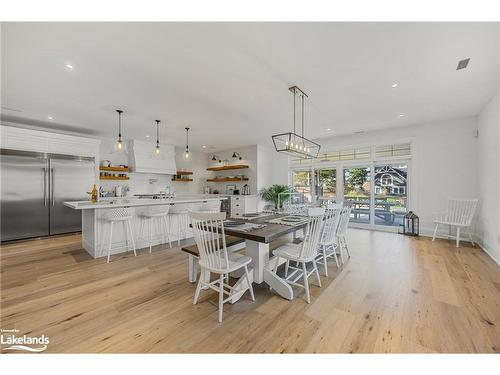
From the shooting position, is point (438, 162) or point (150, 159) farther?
point (150, 159)

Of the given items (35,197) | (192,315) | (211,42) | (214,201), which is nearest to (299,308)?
(192,315)

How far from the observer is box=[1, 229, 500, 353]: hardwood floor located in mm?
1585

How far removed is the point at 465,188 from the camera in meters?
4.52

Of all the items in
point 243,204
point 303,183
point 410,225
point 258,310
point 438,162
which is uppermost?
point 438,162

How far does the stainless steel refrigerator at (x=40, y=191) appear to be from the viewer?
13.8ft

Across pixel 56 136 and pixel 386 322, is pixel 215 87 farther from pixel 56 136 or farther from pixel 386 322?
pixel 56 136

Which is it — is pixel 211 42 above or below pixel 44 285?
above

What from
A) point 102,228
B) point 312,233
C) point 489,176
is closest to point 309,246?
point 312,233

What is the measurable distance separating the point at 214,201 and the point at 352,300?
3.48 metres

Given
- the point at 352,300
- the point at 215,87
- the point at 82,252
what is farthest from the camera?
the point at 82,252

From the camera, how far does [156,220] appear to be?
14.0 ft

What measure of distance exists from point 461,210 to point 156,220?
6425mm

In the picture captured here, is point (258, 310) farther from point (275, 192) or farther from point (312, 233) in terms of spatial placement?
point (275, 192)

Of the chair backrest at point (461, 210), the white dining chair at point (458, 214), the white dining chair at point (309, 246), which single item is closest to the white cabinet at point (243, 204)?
the white dining chair at point (309, 246)
